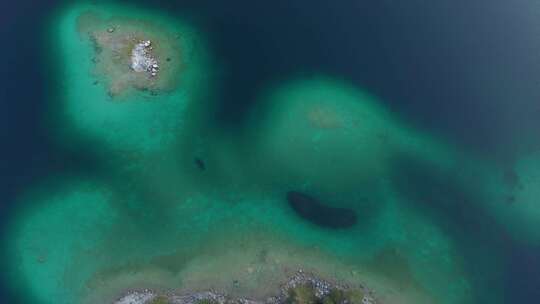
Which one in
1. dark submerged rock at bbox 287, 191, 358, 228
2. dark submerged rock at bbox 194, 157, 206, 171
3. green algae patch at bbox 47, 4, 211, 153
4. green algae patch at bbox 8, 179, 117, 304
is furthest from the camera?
green algae patch at bbox 47, 4, 211, 153

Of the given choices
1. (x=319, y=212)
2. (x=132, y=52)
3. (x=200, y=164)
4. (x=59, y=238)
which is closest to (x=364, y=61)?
(x=319, y=212)

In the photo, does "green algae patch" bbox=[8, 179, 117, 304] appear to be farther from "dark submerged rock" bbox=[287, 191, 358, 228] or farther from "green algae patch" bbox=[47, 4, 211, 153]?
"dark submerged rock" bbox=[287, 191, 358, 228]

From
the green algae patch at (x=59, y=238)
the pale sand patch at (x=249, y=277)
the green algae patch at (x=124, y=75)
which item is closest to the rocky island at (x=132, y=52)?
the green algae patch at (x=124, y=75)

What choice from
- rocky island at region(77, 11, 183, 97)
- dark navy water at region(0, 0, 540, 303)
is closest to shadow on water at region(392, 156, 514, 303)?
dark navy water at region(0, 0, 540, 303)

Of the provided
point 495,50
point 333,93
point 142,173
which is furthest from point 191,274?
point 495,50

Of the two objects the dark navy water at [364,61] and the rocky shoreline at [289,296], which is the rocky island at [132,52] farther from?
the rocky shoreline at [289,296]

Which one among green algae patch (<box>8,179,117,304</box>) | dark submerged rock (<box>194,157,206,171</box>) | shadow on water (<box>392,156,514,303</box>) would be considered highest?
shadow on water (<box>392,156,514,303</box>)

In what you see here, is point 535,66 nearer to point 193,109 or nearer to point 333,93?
point 333,93
